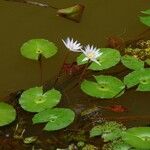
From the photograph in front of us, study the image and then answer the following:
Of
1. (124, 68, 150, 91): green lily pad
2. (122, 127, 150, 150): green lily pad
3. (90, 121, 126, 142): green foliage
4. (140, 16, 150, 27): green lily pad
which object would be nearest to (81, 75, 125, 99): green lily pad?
(124, 68, 150, 91): green lily pad

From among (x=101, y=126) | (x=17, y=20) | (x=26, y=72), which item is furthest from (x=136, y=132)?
(x=17, y=20)

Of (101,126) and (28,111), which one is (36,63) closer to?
(28,111)

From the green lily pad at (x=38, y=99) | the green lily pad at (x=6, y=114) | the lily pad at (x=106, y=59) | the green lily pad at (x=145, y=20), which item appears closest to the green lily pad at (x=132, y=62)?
the lily pad at (x=106, y=59)

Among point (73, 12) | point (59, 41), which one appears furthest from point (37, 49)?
point (73, 12)

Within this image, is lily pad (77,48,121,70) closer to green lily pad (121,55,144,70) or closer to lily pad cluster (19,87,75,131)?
green lily pad (121,55,144,70)

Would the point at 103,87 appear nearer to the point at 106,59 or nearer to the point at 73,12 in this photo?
the point at 106,59
